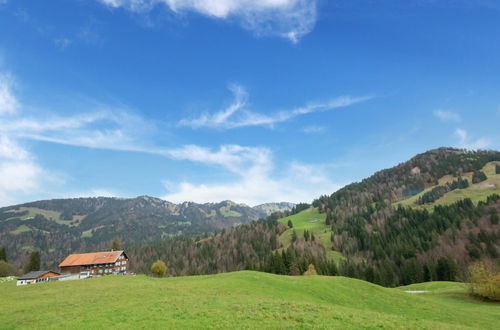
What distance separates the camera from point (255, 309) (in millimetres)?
25531

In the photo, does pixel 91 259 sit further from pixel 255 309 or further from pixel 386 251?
pixel 386 251

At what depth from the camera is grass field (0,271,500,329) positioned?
21.8 meters

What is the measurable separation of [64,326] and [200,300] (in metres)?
13.1

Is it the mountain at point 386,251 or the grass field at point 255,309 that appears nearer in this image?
the grass field at point 255,309

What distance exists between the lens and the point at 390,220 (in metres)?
190

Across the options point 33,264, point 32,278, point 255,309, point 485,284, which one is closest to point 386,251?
point 485,284

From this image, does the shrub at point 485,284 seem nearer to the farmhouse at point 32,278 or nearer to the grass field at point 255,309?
the grass field at point 255,309

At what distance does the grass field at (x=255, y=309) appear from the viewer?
71.6 ft

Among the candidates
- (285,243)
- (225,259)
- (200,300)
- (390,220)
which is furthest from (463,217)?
(200,300)

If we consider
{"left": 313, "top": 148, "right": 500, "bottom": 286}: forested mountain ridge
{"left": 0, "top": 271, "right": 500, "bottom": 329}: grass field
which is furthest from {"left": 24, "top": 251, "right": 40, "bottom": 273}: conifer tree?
{"left": 313, "top": 148, "right": 500, "bottom": 286}: forested mountain ridge

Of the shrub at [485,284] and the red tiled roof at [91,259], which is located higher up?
the red tiled roof at [91,259]

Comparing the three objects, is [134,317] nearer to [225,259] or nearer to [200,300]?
[200,300]

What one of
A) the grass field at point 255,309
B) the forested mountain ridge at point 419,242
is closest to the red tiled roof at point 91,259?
the grass field at point 255,309

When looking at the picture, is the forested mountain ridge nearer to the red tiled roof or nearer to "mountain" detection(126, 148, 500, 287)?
"mountain" detection(126, 148, 500, 287)
